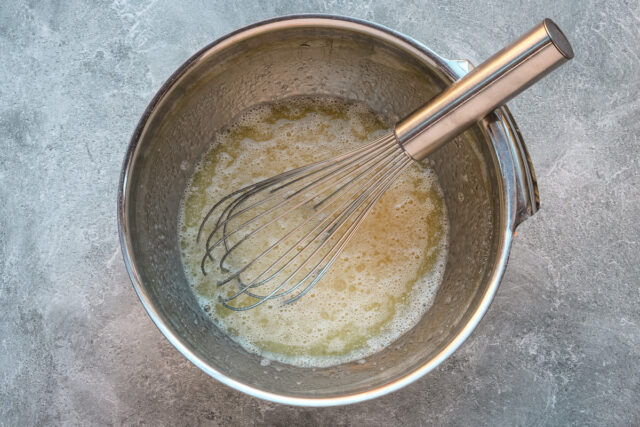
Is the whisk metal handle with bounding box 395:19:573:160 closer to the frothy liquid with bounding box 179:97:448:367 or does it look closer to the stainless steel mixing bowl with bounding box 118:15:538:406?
the stainless steel mixing bowl with bounding box 118:15:538:406

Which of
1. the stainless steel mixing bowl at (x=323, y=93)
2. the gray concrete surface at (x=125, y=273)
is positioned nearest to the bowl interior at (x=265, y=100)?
the stainless steel mixing bowl at (x=323, y=93)

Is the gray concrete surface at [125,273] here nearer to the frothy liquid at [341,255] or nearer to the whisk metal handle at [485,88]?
the frothy liquid at [341,255]

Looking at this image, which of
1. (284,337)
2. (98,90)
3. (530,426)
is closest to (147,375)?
(284,337)

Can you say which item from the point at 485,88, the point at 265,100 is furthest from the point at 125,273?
the point at 485,88

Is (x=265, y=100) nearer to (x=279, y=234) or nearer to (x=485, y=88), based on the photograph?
(x=279, y=234)

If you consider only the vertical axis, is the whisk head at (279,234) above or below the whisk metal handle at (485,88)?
above
